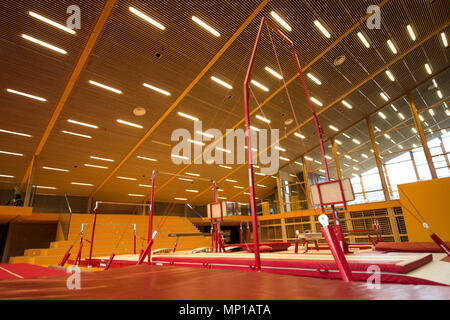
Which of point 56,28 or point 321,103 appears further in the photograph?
point 321,103

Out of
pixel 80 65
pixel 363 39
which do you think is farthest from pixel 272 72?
pixel 80 65

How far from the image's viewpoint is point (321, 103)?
34.4ft

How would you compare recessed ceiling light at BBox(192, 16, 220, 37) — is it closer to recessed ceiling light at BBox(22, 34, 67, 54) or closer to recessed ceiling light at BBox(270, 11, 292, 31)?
recessed ceiling light at BBox(270, 11, 292, 31)

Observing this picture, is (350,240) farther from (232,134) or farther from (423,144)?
(232,134)

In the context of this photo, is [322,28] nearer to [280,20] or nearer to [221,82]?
[280,20]

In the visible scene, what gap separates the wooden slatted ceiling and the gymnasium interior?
49 millimetres

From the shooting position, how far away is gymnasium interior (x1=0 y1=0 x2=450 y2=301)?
136 inches

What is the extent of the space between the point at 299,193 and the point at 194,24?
39.6 feet

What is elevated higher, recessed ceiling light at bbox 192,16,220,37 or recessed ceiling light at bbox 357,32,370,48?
recessed ceiling light at bbox 357,32,370,48

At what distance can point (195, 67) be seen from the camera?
7543 millimetres

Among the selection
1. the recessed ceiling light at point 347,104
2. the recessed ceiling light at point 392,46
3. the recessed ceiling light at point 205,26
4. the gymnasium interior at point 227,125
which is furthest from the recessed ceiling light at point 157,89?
the recessed ceiling light at point 392,46

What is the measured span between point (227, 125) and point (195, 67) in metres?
3.45

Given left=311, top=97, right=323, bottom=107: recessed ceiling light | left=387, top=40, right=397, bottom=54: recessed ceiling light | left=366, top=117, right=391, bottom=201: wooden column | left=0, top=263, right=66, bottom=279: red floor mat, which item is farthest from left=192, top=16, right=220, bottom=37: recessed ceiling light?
left=366, top=117, right=391, bottom=201: wooden column
